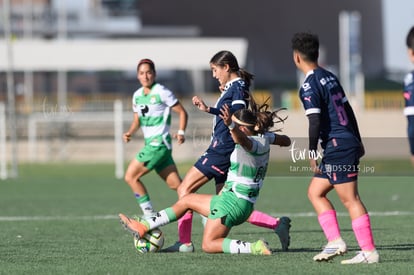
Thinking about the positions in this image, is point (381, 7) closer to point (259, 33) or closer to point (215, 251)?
point (259, 33)

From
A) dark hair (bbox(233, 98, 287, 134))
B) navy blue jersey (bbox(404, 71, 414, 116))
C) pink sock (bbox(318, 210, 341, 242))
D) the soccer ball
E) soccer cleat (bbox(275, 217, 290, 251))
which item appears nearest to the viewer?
pink sock (bbox(318, 210, 341, 242))

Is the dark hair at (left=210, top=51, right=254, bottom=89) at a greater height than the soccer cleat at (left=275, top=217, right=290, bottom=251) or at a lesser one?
greater

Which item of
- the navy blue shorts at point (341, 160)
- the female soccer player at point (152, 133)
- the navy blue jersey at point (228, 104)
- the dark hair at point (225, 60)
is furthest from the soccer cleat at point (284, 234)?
the female soccer player at point (152, 133)

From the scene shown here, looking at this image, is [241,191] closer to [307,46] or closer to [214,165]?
[214,165]

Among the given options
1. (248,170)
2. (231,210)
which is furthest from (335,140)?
(231,210)

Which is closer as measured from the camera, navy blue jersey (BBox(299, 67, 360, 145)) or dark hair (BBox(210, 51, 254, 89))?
navy blue jersey (BBox(299, 67, 360, 145))

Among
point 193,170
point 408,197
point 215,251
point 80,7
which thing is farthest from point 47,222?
point 80,7

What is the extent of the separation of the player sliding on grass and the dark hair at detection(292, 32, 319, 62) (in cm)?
82

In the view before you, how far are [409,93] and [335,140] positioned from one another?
0.90m

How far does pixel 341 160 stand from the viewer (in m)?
9.54

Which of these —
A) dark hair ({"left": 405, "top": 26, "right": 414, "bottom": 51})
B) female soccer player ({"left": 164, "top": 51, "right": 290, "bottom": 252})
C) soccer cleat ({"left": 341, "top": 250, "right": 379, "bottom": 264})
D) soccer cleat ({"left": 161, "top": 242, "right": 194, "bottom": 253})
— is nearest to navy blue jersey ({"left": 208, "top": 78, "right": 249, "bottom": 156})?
female soccer player ({"left": 164, "top": 51, "right": 290, "bottom": 252})

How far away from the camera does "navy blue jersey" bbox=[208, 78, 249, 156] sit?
1095 cm

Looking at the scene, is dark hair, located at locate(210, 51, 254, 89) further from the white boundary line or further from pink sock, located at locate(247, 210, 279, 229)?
the white boundary line

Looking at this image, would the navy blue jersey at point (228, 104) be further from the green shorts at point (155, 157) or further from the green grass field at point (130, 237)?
the green shorts at point (155, 157)
